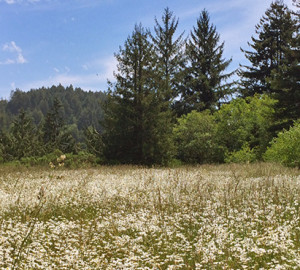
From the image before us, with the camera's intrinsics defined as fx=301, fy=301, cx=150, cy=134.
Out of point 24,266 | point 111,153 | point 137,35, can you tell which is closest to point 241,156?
point 111,153

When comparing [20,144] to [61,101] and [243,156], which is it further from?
[61,101]

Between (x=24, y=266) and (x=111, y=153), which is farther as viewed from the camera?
(x=111, y=153)

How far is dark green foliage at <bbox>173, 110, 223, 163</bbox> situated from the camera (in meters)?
25.1

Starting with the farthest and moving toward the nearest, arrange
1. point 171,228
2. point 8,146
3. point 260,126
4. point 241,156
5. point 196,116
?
point 8,146 → point 196,116 → point 260,126 → point 241,156 → point 171,228

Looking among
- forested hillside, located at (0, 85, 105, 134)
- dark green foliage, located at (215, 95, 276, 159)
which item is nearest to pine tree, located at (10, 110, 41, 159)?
dark green foliage, located at (215, 95, 276, 159)

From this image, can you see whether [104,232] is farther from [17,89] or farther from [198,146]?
[17,89]

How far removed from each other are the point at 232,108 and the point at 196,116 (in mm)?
3124

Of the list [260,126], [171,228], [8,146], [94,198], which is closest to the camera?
[171,228]

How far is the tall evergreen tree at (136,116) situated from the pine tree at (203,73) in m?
10.2

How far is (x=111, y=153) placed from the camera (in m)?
22.7

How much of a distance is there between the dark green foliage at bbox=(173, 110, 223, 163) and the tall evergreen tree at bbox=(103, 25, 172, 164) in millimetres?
3091

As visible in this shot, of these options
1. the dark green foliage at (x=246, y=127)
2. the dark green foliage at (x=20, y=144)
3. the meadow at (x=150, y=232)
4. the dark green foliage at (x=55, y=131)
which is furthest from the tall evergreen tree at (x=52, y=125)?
the meadow at (x=150, y=232)

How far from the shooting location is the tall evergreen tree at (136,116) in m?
22.2

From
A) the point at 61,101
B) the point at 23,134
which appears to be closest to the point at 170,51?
the point at 23,134
